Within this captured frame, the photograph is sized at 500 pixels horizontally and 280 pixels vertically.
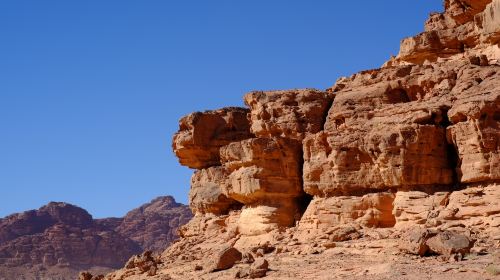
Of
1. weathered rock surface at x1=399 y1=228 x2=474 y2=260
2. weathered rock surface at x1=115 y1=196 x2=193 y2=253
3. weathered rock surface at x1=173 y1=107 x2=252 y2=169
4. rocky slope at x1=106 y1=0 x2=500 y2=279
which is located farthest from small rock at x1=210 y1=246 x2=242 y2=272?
weathered rock surface at x1=115 y1=196 x2=193 y2=253

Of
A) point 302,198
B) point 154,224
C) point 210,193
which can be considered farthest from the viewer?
point 154,224

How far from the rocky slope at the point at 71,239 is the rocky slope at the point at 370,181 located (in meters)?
80.5

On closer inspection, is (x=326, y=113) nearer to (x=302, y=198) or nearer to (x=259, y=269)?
(x=302, y=198)

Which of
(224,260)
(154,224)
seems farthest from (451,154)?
(154,224)

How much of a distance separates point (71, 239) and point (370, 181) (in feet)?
319

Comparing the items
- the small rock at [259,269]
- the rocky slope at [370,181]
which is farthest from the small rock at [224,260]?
the small rock at [259,269]

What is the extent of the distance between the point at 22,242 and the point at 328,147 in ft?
318

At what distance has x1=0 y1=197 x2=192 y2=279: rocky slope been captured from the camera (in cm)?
11800

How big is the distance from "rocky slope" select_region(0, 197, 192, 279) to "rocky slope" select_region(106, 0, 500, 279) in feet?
264

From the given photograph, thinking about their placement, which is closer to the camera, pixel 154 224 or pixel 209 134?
pixel 209 134

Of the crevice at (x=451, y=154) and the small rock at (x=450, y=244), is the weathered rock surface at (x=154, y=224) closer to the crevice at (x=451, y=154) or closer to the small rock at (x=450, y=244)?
the crevice at (x=451, y=154)

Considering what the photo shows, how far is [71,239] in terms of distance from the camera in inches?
4840

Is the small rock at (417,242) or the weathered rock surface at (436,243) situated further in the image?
the small rock at (417,242)

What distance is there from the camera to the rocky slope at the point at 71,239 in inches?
4646
